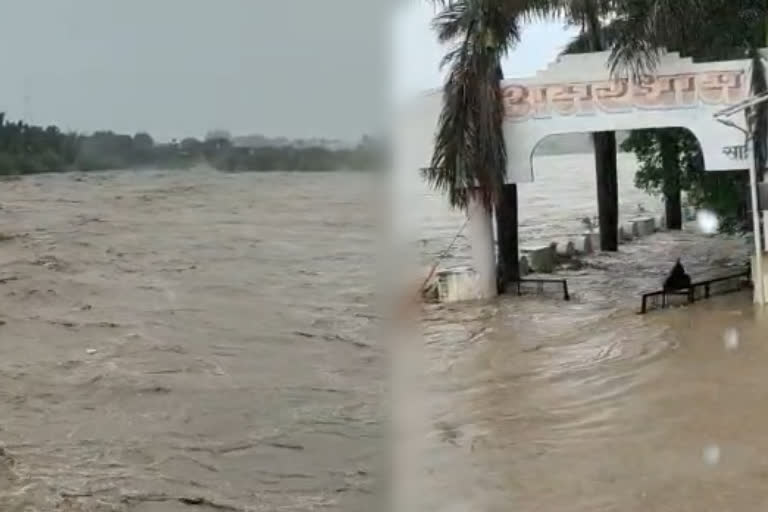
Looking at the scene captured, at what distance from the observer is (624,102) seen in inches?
378

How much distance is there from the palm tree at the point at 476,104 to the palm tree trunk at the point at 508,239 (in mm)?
1264

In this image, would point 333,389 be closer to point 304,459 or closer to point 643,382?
point 304,459

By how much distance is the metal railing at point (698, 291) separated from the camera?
9789 millimetres

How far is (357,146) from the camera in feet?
4.94

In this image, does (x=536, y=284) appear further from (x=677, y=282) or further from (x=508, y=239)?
(x=677, y=282)

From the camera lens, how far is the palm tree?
9859 millimetres

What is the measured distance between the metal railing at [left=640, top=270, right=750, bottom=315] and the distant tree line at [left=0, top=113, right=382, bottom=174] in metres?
8.41

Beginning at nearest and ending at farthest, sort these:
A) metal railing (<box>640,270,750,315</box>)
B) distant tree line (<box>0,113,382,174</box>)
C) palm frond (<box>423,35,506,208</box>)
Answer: distant tree line (<box>0,113,382,174</box>)
metal railing (<box>640,270,750,315</box>)
palm frond (<box>423,35,506,208</box>)

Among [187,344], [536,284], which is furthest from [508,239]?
[187,344]

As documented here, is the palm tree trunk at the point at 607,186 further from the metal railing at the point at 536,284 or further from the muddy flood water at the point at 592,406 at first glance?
the muddy flood water at the point at 592,406

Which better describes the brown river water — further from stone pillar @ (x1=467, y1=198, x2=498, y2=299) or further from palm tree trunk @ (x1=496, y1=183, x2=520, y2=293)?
palm tree trunk @ (x1=496, y1=183, x2=520, y2=293)

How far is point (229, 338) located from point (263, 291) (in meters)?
0.16

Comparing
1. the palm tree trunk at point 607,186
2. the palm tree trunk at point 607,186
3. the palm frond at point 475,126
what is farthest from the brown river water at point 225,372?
the palm tree trunk at point 607,186

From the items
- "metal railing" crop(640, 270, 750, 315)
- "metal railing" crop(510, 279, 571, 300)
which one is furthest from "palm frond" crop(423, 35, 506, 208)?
"metal railing" crop(640, 270, 750, 315)
